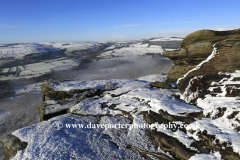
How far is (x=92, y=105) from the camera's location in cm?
1522

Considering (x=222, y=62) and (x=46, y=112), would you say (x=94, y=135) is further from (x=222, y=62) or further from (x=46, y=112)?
(x=222, y=62)

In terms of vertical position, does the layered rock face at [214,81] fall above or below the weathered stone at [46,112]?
above

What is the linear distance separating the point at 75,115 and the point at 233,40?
1990cm

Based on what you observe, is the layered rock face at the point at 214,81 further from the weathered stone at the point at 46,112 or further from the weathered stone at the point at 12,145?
the weathered stone at the point at 46,112

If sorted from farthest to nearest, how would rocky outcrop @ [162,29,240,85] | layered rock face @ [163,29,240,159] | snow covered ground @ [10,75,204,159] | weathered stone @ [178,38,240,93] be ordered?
rocky outcrop @ [162,29,240,85]
weathered stone @ [178,38,240,93]
snow covered ground @ [10,75,204,159]
layered rock face @ [163,29,240,159]

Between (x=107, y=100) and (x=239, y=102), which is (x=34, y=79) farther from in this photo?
(x=239, y=102)

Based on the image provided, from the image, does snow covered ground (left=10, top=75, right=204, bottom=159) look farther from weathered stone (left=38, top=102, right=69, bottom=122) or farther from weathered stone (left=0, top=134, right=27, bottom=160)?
weathered stone (left=38, top=102, right=69, bottom=122)

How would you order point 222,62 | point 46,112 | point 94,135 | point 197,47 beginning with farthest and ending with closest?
point 197,47 → point 46,112 → point 222,62 → point 94,135

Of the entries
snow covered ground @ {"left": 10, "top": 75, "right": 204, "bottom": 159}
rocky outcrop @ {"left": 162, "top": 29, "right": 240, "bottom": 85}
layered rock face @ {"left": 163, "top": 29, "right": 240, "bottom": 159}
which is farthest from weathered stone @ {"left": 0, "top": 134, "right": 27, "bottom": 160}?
rocky outcrop @ {"left": 162, "top": 29, "right": 240, "bottom": 85}

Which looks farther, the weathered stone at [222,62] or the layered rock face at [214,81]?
the weathered stone at [222,62]

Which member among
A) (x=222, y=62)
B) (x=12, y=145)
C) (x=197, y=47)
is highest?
(x=197, y=47)

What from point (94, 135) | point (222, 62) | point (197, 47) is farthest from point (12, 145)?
point (197, 47)

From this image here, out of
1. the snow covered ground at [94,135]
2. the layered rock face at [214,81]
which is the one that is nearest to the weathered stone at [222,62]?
the layered rock face at [214,81]

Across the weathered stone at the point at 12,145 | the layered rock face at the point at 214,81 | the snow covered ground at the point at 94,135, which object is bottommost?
the weathered stone at the point at 12,145
